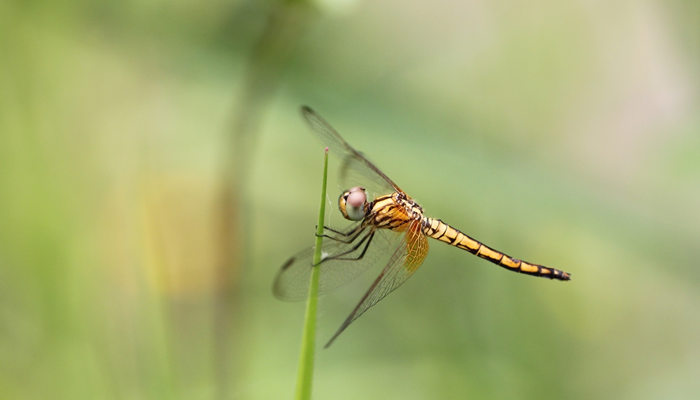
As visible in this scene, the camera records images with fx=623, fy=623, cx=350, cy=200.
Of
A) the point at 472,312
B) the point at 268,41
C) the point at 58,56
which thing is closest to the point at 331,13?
the point at 268,41

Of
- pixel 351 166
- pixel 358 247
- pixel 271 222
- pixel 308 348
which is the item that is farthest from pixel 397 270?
pixel 271 222

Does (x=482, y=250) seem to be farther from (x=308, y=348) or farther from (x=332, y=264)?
(x=308, y=348)

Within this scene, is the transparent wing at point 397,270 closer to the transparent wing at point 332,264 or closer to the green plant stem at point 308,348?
the transparent wing at point 332,264

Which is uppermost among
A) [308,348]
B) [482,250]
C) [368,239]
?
[482,250]

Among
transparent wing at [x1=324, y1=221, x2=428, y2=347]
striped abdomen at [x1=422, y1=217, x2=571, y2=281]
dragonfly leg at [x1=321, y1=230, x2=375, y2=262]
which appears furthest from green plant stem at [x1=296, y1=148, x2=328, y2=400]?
striped abdomen at [x1=422, y1=217, x2=571, y2=281]

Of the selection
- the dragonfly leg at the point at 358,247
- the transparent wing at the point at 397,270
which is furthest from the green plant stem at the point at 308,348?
the dragonfly leg at the point at 358,247
